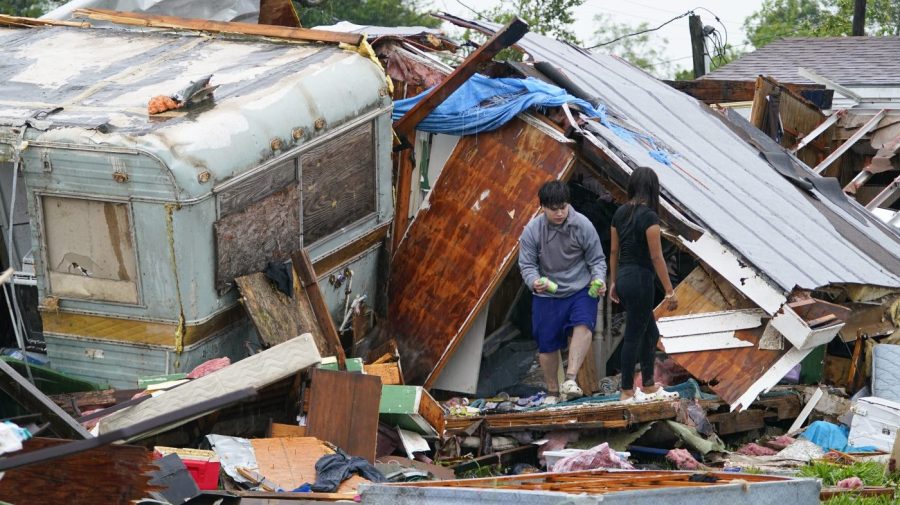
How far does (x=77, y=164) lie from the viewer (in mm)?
7863

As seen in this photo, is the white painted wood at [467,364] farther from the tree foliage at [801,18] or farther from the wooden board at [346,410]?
the tree foliage at [801,18]

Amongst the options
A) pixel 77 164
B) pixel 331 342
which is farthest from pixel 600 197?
pixel 77 164

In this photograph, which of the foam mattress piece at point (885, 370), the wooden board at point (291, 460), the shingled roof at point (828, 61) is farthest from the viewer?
the shingled roof at point (828, 61)

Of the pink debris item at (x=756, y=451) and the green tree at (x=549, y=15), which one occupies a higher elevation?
the pink debris item at (x=756, y=451)

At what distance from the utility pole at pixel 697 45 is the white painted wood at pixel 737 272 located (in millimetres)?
16141

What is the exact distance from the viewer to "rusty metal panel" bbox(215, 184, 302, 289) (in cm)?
828

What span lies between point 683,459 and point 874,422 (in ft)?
5.16

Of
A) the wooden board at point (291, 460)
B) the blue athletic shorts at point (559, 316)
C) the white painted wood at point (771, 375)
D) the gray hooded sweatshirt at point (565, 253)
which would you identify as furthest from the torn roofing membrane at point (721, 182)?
the wooden board at point (291, 460)

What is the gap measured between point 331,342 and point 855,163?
1056 centimetres

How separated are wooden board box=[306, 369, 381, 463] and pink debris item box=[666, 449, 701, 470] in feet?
6.50

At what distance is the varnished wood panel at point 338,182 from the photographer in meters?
9.22

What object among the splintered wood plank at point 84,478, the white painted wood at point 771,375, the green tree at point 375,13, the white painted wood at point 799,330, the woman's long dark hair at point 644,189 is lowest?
the green tree at point 375,13

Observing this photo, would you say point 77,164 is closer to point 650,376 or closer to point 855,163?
point 650,376

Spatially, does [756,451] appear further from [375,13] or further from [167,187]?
[375,13]
